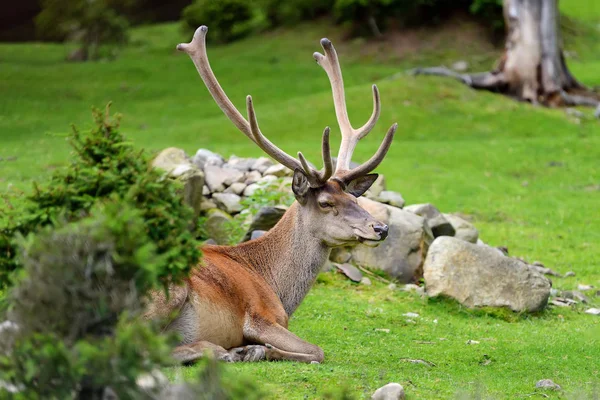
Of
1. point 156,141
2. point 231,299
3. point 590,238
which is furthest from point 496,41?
point 231,299

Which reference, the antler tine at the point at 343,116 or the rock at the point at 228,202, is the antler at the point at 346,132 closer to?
the antler tine at the point at 343,116

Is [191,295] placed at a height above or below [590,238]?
above

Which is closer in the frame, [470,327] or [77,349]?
[77,349]

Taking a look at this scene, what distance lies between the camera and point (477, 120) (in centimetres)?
2480

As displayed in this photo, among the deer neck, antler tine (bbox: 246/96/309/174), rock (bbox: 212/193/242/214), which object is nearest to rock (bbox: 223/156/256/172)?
rock (bbox: 212/193/242/214)

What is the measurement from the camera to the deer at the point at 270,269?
7.43 m

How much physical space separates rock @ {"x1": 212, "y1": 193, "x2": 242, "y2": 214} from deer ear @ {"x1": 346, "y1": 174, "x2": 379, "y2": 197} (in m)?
4.76

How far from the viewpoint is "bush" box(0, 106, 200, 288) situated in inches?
205

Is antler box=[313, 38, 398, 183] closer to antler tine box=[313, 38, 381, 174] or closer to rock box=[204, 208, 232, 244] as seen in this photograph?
antler tine box=[313, 38, 381, 174]

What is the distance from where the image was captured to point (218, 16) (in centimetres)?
3634

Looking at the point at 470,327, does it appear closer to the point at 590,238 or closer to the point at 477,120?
the point at 590,238

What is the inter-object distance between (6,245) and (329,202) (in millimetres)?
3653

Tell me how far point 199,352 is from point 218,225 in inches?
241

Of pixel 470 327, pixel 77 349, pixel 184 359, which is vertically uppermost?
pixel 77 349
